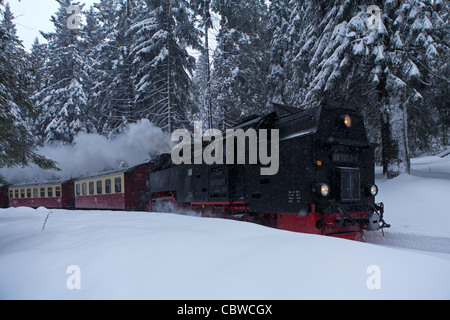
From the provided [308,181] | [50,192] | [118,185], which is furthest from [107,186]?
[308,181]

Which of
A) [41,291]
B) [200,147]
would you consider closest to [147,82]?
[200,147]

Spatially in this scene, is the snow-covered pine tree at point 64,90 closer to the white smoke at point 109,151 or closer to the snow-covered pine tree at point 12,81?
the white smoke at point 109,151

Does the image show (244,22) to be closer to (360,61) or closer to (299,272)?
(360,61)

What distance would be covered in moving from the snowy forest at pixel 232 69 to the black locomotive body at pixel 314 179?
11.0 ft

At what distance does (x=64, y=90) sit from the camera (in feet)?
92.2

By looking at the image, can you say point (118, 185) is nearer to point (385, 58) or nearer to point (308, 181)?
point (308, 181)

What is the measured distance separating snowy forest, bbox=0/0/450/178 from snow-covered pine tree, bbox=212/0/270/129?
92 mm

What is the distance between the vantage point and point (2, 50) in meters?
7.48

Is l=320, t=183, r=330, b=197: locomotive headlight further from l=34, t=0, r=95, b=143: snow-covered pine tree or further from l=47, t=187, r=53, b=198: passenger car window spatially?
l=34, t=0, r=95, b=143: snow-covered pine tree

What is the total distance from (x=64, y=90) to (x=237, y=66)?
1610 centimetres

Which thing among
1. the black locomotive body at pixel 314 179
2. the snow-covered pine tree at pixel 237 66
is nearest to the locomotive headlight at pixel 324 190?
the black locomotive body at pixel 314 179

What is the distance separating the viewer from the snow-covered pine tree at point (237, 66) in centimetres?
2352

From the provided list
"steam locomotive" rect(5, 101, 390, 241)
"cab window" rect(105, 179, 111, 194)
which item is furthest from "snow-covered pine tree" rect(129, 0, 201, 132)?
"steam locomotive" rect(5, 101, 390, 241)
